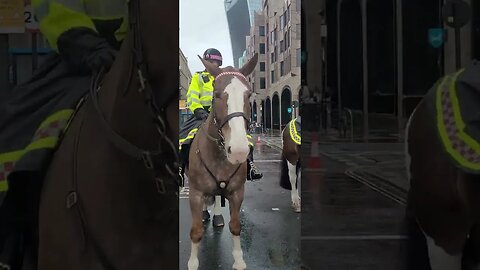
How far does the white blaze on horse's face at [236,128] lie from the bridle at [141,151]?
125cm

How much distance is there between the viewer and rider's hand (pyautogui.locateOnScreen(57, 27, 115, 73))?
1.15 m

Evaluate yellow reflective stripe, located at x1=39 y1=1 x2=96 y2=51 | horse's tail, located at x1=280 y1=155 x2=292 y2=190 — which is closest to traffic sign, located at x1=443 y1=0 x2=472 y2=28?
yellow reflective stripe, located at x1=39 y1=1 x2=96 y2=51

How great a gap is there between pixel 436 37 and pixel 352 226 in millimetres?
581

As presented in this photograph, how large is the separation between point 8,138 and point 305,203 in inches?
35.2

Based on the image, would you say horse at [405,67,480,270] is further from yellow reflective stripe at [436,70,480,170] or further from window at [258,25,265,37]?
window at [258,25,265,37]

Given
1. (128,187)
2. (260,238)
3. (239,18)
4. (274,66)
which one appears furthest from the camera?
(260,238)

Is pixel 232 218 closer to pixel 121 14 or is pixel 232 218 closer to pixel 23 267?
pixel 23 267

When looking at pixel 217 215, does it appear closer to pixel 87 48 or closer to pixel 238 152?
pixel 238 152

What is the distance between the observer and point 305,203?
119 centimetres

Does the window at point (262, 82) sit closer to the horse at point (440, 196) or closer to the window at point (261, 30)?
the window at point (261, 30)

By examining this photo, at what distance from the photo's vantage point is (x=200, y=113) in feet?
12.6

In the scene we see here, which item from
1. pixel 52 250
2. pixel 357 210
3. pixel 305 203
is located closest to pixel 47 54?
pixel 52 250

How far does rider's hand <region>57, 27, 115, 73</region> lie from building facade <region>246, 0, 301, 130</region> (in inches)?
24.1

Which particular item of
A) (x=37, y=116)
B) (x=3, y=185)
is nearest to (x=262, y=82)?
(x=37, y=116)
